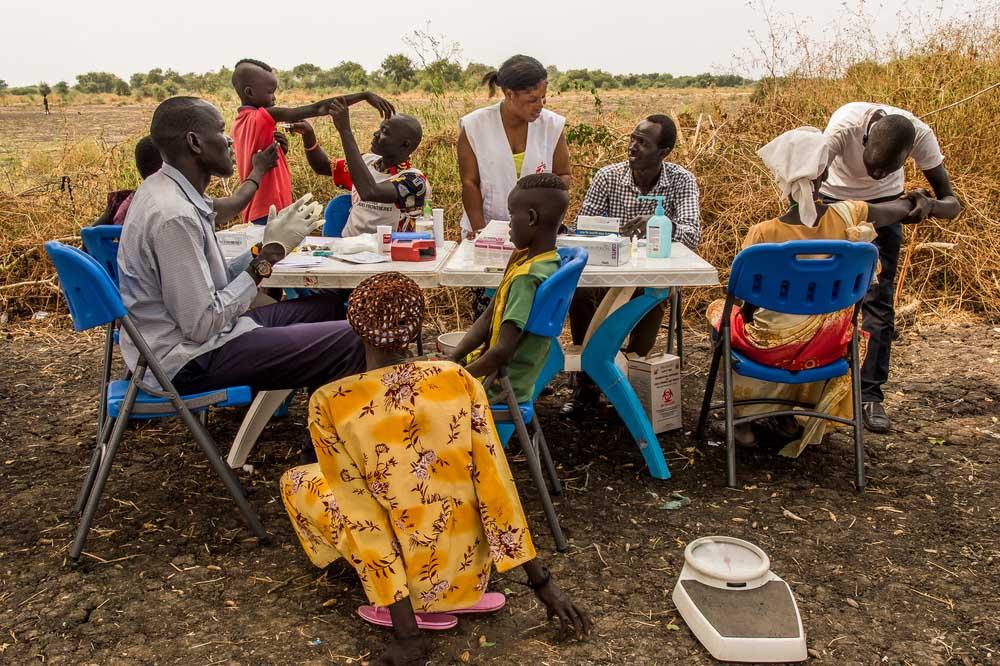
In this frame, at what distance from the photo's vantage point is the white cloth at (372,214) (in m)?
4.63

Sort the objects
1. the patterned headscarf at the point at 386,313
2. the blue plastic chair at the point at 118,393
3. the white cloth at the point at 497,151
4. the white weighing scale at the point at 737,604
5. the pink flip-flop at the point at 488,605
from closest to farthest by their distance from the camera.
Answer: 1. the patterned headscarf at the point at 386,313
2. the white weighing scale at the point at 737,604
3. the pink flip-flop at the point at 488,605
4. the blue plastic chair at the point at 118,393
5. the white cloth at the point at 497,151

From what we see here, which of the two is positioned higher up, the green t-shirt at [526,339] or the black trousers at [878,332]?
the green t-shirt at [526,339]

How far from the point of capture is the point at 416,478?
8.13 ft

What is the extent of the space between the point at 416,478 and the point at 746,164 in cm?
567

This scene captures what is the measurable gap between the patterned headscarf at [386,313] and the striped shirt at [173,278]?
90 centimetres

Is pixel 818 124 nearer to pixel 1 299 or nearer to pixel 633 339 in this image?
pixel 633 339

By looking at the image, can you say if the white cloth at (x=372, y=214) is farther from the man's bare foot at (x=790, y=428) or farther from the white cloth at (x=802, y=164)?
the man's bare foot at (x=790, y=428)

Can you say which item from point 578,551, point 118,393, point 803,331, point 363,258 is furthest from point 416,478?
point 803,331

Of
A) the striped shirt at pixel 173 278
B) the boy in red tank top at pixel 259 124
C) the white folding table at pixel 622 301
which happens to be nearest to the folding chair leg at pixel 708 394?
the white folding table at pixel 622 301

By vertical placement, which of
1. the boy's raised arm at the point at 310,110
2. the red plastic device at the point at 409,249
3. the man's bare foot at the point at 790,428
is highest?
the boy's raised arm at the point at 310,110

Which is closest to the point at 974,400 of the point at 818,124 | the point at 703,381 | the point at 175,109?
the point at 703,381

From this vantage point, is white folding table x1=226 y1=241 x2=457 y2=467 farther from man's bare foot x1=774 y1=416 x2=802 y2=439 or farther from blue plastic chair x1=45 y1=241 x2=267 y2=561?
man's bare foot x1=774 y1=416 x2=802 y2=439

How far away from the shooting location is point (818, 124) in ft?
25.7

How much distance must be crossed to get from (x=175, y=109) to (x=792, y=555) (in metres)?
2.77
